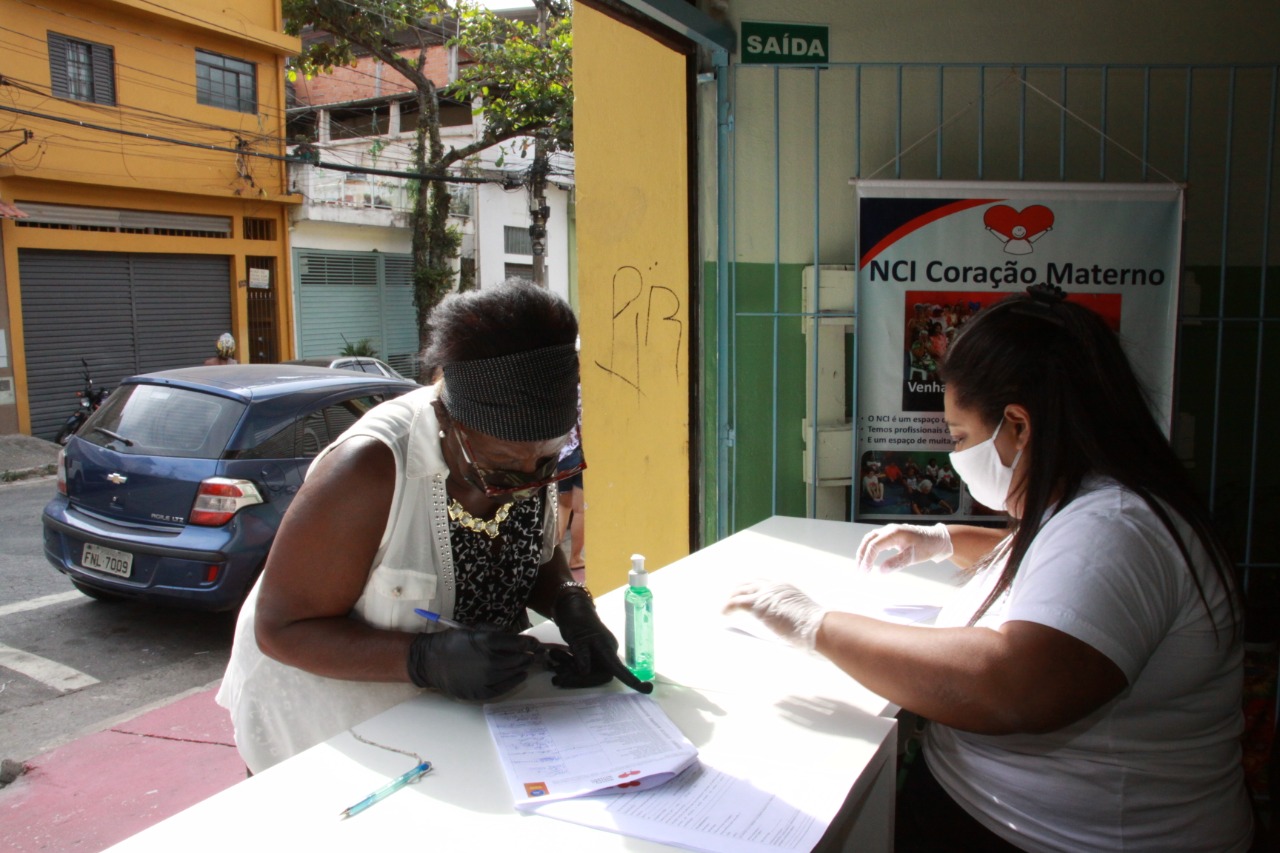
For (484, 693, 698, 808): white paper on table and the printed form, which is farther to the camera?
(484, 693, 698, 808): white paper on table

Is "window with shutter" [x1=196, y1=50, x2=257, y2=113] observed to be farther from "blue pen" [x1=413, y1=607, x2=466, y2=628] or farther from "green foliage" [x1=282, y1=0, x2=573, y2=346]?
"blue pen" [x1=413, y1=607, x2=466, y2=628]

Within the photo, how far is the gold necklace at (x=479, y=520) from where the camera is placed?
178 cm

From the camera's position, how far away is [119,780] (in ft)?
11.6

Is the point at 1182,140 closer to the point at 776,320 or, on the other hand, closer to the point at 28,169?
the point at 776,320

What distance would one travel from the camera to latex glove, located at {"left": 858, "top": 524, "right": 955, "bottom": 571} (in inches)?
93.4

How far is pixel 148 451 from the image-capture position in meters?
4.96

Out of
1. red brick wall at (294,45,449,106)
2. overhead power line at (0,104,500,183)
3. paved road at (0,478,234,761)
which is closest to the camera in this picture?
paved road at (0,478,234,761)

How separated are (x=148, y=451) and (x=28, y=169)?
32.2 ft

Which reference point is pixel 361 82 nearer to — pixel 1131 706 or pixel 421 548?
pixel 421 548

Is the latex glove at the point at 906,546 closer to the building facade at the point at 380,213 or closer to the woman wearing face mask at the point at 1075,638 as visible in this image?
the woman wearing face mask at the point at 1075,638

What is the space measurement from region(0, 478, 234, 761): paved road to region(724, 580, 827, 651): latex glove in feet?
11.0

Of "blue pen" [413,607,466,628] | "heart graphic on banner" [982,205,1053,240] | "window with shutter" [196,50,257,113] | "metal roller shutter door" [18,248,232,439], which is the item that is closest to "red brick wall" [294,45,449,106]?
"window with shutter" [196,50,257,113]

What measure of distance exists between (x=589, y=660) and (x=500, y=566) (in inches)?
10.9

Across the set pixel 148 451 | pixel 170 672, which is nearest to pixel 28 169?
pixel 148 451
